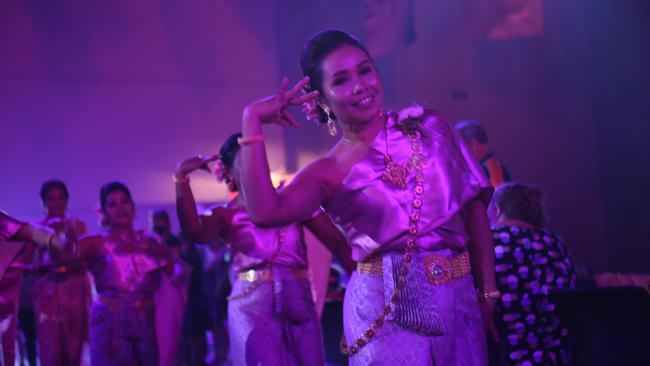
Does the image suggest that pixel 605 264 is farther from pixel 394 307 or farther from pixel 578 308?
pixel 394 307

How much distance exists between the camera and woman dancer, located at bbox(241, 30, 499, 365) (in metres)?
2.12

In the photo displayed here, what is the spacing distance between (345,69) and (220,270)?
6525 millimetres

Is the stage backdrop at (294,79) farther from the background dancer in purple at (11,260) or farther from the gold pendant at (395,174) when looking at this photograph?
the gold pendant at (395,174)

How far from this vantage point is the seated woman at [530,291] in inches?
142

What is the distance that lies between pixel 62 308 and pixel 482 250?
432 cm

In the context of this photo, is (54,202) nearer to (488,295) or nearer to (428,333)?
(488,295)

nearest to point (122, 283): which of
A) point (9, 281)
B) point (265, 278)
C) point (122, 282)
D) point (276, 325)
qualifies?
point (122, 282)

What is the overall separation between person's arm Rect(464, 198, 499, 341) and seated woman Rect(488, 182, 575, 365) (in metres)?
1.27

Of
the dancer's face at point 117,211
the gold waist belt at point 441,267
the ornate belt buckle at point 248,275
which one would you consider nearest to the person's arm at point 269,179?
the gold waist belt at point 441,267

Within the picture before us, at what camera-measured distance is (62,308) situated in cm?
584

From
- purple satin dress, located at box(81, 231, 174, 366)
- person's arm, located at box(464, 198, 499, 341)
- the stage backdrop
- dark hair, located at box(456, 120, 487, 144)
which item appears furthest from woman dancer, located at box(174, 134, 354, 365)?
the stage backdrop

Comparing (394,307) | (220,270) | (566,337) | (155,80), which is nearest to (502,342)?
(566,337)

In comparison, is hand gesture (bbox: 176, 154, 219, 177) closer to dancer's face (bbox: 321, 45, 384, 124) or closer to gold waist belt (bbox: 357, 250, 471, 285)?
dancer's face (bbox: 321, 45, 384, 124)

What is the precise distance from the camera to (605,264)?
9.95 meters
